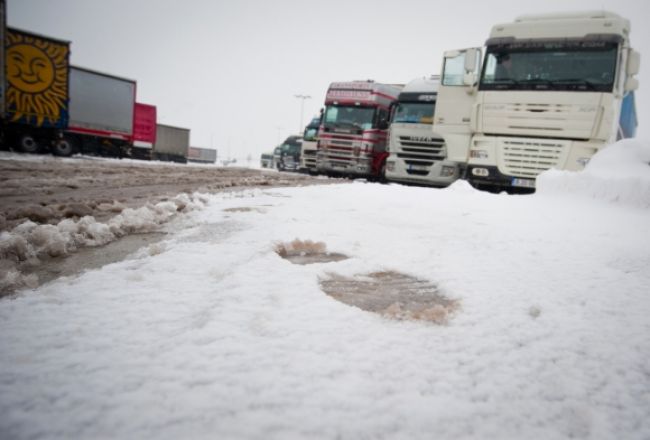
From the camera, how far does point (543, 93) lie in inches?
238

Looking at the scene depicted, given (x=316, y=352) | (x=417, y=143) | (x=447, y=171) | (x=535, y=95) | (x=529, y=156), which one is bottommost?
(x=316, y=352)

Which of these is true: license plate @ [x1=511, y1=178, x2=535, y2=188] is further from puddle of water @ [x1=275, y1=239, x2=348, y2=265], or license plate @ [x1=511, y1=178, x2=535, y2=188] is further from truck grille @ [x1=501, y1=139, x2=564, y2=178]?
puddle of water @ [x1=275, y1=239, x2=348, y2=265]

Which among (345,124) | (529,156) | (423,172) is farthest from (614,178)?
(345,124)

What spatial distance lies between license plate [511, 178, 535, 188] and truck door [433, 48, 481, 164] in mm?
1038

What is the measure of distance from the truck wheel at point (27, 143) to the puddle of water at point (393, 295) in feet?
52.8

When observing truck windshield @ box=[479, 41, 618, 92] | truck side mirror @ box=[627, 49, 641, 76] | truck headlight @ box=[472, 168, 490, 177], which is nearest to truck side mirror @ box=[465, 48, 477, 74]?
truck windshield @ box=[479, 41, 618, 92]

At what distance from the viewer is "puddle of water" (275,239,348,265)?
1.92 m

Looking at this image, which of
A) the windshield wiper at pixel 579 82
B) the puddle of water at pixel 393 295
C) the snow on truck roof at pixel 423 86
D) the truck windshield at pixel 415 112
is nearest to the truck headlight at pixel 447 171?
the truck windshield at pixel 415 112

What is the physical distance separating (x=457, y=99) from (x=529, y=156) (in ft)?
6.16

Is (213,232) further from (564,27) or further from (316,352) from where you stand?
(564,27)

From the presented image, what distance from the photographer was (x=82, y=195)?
4.25 meters

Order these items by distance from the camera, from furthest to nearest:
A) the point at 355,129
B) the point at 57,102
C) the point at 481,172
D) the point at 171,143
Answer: the point at 171,143 < the point at 57,102 < the point at 355,129 < the point at 481,172

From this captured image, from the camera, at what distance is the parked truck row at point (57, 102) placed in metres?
12.1

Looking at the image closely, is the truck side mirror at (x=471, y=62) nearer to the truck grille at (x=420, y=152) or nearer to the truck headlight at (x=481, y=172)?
the truck headlight at (x=481, y=172)
